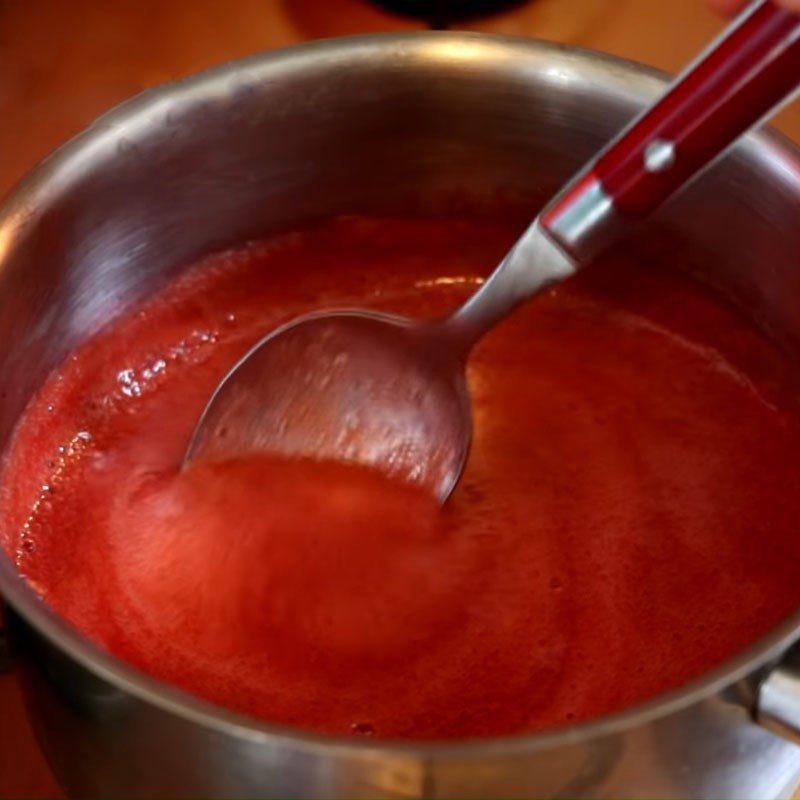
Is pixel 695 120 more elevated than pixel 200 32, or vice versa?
pixel 200 32

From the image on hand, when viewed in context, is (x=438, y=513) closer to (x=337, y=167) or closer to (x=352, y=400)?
(x=352, y=400)

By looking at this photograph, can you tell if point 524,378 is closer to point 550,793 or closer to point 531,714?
point 531,714

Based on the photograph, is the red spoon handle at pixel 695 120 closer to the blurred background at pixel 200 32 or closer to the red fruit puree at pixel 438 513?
the red fruit puree at pixel 438 513

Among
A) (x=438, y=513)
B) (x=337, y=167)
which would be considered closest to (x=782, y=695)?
(x=438, y=513)

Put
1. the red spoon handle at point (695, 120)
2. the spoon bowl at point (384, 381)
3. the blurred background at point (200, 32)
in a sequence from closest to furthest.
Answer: the red spoon handle at point (695, 120) < the spoon bowl at point (384, 381) < the blurred background at point (200, 32)

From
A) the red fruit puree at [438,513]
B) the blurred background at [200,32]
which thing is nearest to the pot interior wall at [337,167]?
the red fruit puree at [438,513]
